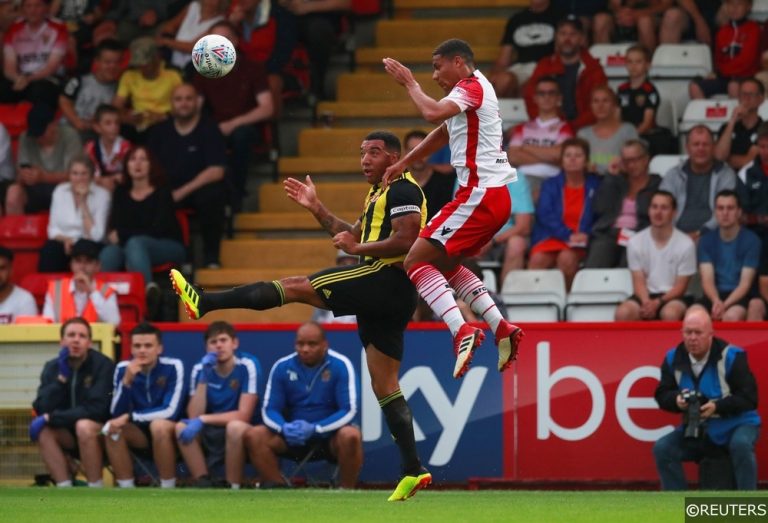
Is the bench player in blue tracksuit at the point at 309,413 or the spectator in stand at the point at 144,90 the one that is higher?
the spectator in stand at the point at 144,90

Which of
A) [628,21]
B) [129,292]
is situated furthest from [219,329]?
[628,21]

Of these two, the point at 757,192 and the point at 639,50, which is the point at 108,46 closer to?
the point at 639,50

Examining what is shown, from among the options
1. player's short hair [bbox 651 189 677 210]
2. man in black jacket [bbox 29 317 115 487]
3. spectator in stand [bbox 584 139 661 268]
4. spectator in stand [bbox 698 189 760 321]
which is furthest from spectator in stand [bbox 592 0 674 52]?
man in black jacket [bbox 29 317 115 487]

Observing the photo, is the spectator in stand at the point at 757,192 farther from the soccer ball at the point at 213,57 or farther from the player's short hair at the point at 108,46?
the player's short hair at the point at 108,46

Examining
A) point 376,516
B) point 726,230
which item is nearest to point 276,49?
point 726,230

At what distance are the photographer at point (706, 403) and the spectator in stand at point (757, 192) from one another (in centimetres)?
207

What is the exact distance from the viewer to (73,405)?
47.3 ft

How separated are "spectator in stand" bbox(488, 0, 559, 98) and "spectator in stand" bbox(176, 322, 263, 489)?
508cm

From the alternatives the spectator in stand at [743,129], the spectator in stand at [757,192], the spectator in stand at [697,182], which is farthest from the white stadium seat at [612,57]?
the spectator in stand at [757,192]

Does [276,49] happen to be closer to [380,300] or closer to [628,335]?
[628,335]

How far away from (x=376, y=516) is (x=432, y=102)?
2.60 metres

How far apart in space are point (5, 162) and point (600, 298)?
7.03 meters

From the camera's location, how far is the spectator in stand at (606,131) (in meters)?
16.4

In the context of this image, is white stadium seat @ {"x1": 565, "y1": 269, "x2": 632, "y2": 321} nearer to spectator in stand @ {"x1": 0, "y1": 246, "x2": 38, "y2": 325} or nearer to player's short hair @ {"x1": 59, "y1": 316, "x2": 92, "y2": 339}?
player's short hair @ {"x1": 59, "y1": 316, "x2": 92, "y2": 339}
